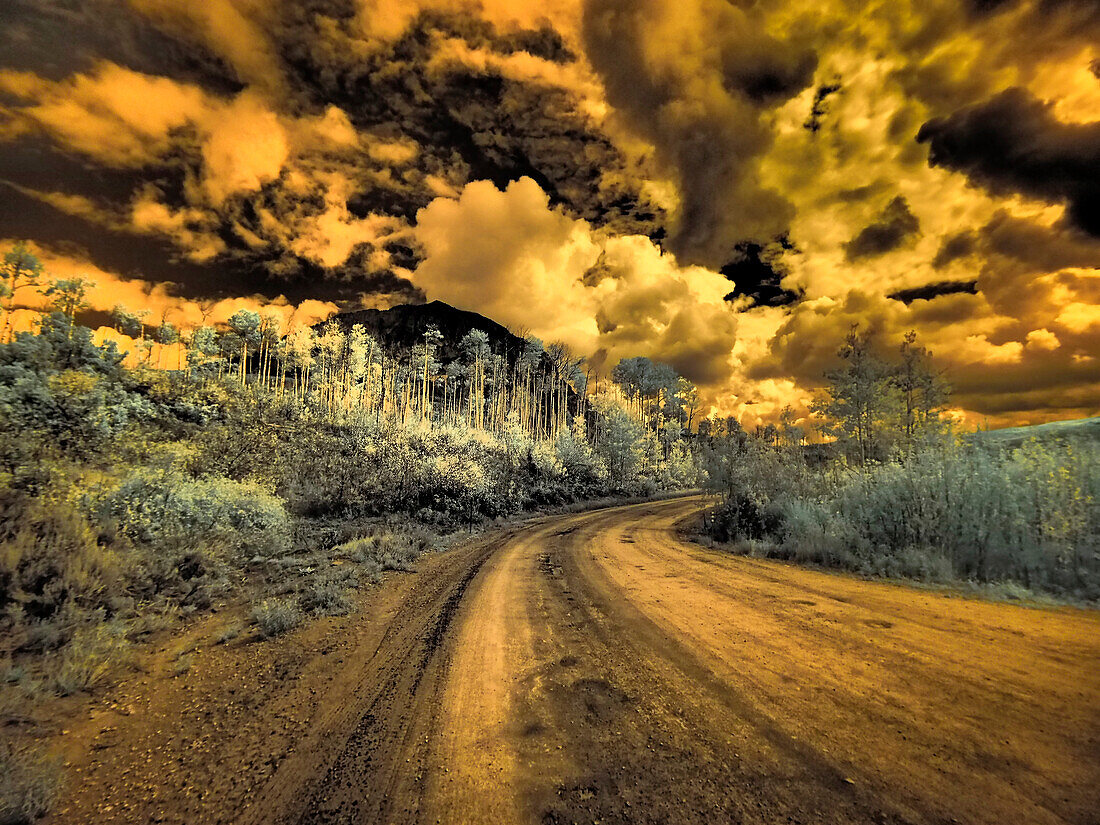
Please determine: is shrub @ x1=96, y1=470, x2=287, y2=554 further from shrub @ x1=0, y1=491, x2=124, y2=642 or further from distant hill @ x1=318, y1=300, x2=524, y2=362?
distant hill @ x1=318, y1=300, x2=524, y2=362

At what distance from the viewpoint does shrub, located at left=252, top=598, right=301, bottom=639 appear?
608 centimetres

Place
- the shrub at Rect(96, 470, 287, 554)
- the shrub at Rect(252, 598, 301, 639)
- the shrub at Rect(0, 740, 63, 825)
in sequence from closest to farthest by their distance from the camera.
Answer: the shrub at Rect(0, 740, 63, 825) < the shrub at Rect(252, 598, 301, 639) < the shrub at Rect(96, 470, 287, 554)

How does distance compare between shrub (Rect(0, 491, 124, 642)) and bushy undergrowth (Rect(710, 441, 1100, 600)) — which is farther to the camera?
bushy undergrowth (Rect(710, 441, 1100, 600))

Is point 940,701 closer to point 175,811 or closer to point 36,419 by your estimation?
point 175,811

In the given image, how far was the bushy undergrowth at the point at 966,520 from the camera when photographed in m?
7.07

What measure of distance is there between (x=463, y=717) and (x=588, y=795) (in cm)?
147

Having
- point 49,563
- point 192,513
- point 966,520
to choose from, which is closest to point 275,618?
point 49,563

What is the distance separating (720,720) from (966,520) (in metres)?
8.46

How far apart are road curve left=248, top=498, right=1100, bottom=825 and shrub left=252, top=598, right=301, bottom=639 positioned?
1682 mm

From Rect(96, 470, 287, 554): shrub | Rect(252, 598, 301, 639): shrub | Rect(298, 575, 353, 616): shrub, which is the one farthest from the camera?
Rect(96, 470, 287, 554): shrub

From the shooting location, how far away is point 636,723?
11.7 feet

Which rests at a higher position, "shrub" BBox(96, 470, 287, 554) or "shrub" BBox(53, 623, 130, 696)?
"shrub" BBox(96, 470, 287, 554)

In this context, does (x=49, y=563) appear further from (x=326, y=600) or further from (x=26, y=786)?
(x=26, y=786)

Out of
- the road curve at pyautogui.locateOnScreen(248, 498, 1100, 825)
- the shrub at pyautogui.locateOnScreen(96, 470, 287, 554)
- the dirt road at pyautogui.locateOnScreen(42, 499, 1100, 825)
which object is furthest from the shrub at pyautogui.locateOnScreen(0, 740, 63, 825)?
the shrub at pyautogui.locateOnScreen(96, 470, 287, 554)
